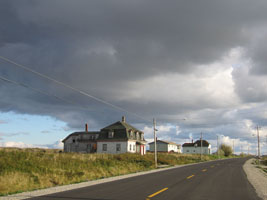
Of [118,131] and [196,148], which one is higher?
[118,131]

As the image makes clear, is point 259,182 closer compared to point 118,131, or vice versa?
point 259,182

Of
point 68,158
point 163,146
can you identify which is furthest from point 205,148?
point 68,158

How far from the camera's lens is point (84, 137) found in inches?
2408

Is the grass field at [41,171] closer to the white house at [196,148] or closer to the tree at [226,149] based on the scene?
the white house at [196,148]

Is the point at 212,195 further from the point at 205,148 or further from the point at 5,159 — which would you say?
the point at 205,148

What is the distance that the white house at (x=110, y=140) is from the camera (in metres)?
54.4

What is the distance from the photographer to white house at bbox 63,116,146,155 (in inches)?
2141

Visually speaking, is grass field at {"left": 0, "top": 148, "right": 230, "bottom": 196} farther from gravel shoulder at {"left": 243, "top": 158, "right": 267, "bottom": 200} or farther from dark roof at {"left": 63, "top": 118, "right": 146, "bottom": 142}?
dark roof at {"left": 63, "top": 118, "right": 146, "bottom": 142}

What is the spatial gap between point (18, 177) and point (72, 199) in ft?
28.7

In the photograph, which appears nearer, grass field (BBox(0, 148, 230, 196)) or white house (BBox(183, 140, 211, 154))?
grass field (BBox(0, 148, 230, 196))

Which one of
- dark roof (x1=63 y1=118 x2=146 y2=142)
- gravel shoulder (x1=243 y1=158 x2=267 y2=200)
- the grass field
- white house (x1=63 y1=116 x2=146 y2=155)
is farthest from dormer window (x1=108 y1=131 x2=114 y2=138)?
gravel shoulder (x1=243 y1=158 x2=267 y2=200)

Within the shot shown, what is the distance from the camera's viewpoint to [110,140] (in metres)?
55.2

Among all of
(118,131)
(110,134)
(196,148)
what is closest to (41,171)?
(118,131)

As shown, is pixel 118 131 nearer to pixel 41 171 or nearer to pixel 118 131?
pixel 118 131
